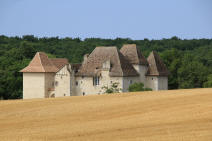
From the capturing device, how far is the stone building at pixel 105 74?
5644 cm

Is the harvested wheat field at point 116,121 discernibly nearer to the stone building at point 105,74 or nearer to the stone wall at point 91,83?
the stone wall at point 91,83

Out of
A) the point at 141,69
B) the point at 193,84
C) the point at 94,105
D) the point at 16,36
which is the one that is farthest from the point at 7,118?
the point at 16,36

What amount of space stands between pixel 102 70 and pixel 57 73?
7.24m

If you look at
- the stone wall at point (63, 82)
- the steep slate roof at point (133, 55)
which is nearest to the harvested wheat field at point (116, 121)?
the steep slate roof at point (133, 55)

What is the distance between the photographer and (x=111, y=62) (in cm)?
5703

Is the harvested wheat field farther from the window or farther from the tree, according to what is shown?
the window

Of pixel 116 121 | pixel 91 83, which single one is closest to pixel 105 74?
pixel 91 83

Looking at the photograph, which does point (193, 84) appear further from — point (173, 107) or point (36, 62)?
→ point (173, 107)

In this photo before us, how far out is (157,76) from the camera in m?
58.9

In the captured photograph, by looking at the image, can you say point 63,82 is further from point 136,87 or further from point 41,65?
point 136,87

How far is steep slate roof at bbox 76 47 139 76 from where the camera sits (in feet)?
184

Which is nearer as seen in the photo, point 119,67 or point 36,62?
point 119,67

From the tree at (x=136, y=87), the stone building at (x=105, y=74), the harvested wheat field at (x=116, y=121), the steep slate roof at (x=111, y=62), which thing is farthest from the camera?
the stone building at (x=105, y=74)

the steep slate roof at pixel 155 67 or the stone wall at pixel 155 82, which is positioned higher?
the steep slate roof at pixel 155 67
